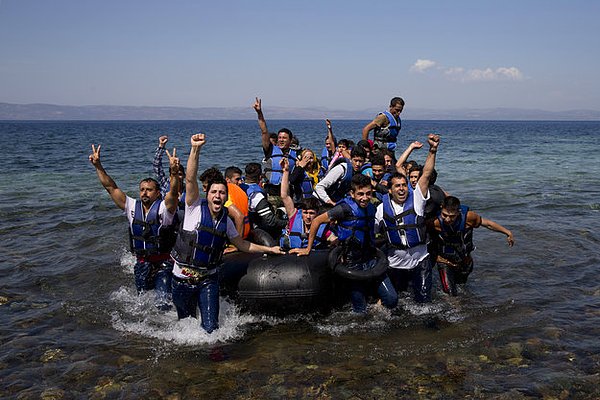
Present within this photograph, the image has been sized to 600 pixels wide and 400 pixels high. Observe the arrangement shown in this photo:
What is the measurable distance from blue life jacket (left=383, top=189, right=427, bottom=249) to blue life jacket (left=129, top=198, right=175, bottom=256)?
2.75m

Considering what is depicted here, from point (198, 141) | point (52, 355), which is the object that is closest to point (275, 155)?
point (198, 141)

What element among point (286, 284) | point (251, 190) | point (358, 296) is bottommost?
point (358, 296)

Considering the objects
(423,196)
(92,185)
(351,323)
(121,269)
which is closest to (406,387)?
(351,323)

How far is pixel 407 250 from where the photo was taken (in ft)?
22.3

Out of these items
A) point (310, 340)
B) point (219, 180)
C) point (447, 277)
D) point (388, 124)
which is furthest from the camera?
point (388, 124)

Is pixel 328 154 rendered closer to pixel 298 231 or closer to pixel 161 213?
pixel 298 231

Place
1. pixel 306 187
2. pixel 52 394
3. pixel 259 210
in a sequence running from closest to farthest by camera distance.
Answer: pixel 52 394
pixel 259 210
pixel 306 187

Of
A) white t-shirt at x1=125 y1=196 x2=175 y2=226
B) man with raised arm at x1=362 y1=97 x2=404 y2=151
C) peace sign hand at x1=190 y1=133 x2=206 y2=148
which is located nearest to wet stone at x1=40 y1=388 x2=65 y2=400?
white t-shirt at x1=125 y1=196 x2=175 y2=226

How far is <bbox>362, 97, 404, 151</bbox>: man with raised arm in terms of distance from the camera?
10312 mm

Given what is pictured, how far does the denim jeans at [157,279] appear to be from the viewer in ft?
22.3

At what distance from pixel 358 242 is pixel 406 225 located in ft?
2.11

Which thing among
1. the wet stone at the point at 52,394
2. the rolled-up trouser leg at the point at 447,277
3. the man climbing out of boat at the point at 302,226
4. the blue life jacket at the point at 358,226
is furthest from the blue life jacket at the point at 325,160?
the wet stone at the point at 52,394

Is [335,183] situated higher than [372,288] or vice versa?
[335,183]

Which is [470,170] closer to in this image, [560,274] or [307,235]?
[560,274]
